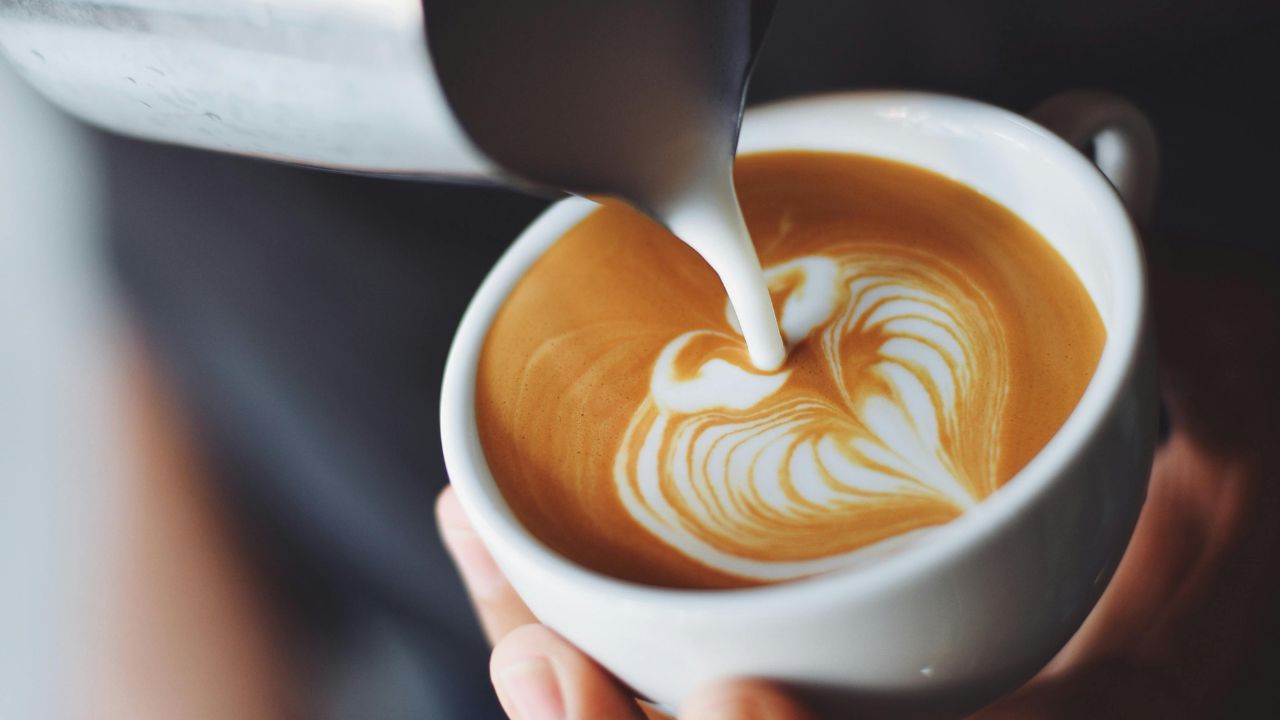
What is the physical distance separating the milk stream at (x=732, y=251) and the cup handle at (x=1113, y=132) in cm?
25

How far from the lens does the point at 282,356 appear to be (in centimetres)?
108

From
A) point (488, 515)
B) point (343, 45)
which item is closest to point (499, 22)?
point (343, 45)

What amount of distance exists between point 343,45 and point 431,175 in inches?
3.1

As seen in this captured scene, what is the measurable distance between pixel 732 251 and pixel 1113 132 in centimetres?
33

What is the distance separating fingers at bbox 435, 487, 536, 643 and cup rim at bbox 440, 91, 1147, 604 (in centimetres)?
24

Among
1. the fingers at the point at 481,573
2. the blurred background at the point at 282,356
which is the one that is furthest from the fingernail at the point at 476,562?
the blurred background at the point at 282,356

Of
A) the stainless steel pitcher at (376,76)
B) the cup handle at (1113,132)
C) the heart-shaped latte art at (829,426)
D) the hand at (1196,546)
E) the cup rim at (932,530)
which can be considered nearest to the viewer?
the stainless steel pitcher at (376,76)

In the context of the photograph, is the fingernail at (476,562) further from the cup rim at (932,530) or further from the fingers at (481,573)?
the cup rim at (932,530)

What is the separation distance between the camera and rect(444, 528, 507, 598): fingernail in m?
0.91

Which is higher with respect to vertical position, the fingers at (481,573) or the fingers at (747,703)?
the fingers at (747,703)

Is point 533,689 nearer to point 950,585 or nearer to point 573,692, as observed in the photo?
point 573,692

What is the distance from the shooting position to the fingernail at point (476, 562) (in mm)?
914

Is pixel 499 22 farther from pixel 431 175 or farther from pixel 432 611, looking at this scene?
pixel 432 611

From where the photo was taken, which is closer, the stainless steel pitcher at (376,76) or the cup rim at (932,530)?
the stainless steel pitcher at (376,76)
